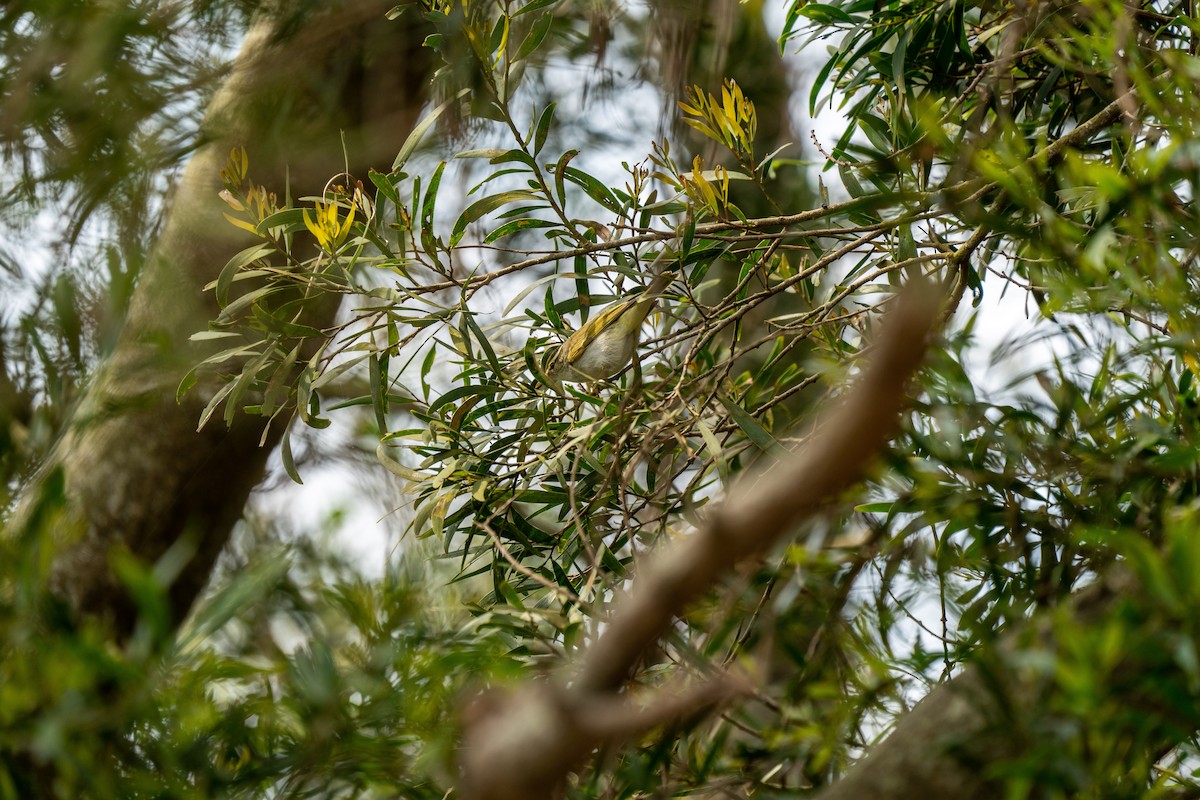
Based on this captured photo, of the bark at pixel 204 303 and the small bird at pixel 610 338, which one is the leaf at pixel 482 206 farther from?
the bark at pixel 204 303

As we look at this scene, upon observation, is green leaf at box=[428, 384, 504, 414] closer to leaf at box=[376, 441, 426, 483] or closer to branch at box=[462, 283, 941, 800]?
leaf at box=[376, 441, 426, 483]

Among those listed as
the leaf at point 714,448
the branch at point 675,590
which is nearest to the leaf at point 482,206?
the leaf at point 714,448

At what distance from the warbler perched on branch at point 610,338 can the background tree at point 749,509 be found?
0.03 m

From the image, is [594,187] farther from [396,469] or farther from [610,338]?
[396,469]

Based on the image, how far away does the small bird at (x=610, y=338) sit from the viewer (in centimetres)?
86

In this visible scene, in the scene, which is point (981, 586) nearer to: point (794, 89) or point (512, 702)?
point (512, 702)

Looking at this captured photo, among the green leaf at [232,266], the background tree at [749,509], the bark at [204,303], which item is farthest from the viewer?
the bark at [204,303]

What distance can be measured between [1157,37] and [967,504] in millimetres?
601

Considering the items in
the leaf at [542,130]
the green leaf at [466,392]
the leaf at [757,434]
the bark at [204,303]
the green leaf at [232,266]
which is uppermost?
the bark at [204,303]

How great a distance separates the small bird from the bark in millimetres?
608

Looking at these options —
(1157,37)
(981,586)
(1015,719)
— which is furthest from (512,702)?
(1157,37)

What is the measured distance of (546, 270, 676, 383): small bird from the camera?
861 millimetres

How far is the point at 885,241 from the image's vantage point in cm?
101

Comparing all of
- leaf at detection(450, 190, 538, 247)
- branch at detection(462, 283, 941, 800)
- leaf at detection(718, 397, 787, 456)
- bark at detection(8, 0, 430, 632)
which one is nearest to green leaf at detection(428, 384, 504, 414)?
leaf at detection(450, 190, 538, 247)
